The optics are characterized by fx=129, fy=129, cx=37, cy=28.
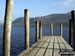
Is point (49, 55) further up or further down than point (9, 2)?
further down

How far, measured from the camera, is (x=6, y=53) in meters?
4.18

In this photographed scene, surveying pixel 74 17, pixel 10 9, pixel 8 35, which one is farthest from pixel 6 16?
pixel 74 17

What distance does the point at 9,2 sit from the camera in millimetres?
4020

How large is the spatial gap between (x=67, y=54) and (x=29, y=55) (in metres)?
2.84

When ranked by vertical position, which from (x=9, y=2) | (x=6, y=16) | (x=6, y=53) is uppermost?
(x=9, y=2)

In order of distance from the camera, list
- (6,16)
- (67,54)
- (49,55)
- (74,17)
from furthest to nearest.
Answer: (74,17)
(49,55)
(6,16)
(67,54)

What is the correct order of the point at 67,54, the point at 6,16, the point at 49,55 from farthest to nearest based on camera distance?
the point at 49,55, the point at 6,16, the point at 67,54

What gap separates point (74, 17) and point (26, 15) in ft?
9.45

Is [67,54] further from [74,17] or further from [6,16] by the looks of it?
[74,17]

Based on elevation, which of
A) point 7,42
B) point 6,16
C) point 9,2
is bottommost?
point 7,42

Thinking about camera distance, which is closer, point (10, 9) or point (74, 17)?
point (10, 9)

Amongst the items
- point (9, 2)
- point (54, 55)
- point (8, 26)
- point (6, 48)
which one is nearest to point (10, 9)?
point (9, 2)

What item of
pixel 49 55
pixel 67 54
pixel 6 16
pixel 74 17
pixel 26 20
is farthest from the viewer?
pixel 26 20

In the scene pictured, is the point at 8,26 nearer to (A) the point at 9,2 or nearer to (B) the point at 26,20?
(A) the point at 9,2
